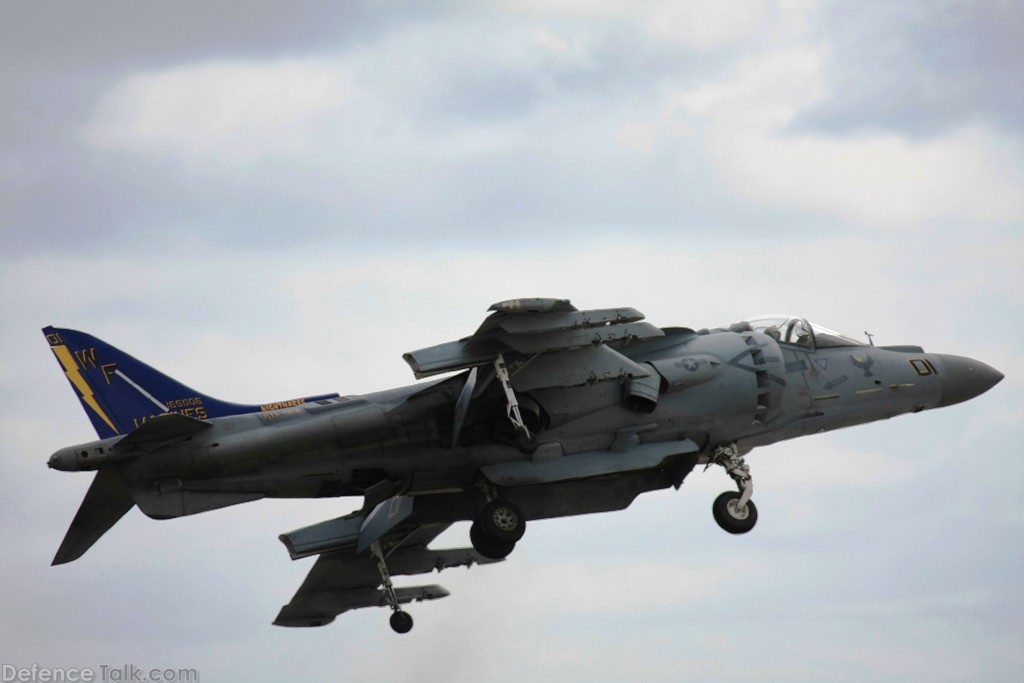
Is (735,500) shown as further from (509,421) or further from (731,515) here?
(509,421)

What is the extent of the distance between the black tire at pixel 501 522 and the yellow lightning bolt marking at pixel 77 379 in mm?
5886

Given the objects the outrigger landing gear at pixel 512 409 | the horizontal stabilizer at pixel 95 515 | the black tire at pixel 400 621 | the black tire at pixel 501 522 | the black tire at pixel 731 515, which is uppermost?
the outrigger landing gear at pixel 512 409

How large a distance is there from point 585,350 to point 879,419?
6.56 metres

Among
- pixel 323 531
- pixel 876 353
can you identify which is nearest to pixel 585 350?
pixel 876 353

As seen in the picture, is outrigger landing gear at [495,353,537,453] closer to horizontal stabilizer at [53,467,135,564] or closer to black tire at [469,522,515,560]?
black tire at [469,522,515,560]

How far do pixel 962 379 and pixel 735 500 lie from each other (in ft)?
17.4

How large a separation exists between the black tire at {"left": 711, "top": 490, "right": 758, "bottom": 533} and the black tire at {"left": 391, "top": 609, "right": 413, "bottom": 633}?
24.6ft

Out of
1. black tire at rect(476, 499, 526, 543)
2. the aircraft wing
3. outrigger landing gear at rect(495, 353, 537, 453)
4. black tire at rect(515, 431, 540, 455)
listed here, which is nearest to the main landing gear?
black tire at rect(476, 499, 526, 543)

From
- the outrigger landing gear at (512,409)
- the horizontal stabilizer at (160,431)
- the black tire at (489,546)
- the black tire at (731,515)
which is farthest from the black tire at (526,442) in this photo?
the horizontal stabilizer at (160,431)

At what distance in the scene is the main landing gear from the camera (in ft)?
85.5

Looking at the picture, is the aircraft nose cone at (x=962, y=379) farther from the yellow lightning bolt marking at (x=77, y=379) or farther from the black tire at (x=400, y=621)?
the yellow lightning bolt marking at (x=77, y=379)

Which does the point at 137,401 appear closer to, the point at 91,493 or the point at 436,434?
the point at 91,493

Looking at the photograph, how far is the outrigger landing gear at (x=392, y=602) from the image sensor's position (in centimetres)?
3167

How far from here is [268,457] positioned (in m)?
25.2
